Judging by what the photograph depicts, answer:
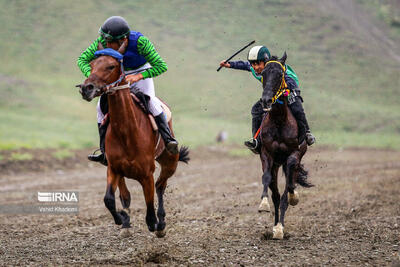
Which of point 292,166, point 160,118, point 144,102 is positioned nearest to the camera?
point 144,102

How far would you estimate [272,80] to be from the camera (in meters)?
10.3

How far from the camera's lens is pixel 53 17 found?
74.3 m

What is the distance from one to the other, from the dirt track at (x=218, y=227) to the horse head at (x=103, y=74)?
273cm

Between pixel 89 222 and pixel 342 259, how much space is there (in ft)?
21.8

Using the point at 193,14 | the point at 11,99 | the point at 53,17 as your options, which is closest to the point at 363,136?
the point at 11,99

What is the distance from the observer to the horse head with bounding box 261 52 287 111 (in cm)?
997

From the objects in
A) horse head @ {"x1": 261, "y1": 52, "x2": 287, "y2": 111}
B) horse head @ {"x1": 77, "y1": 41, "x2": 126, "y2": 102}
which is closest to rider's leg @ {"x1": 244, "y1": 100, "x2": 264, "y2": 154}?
horse head @ {"x1": 261, "y1": 52, "x2": 287, "y2": 111}

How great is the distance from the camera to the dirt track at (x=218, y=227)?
9.12 metres

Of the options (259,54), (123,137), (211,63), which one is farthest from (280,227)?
(211,63)

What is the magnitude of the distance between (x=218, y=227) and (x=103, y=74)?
5.18 metres

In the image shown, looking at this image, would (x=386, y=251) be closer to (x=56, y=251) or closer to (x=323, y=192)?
(x=56, y=251)

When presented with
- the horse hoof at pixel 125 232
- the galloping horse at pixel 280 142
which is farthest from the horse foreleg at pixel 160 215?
the galloping horse at pixel 280 142

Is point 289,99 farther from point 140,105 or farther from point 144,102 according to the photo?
point 140,105

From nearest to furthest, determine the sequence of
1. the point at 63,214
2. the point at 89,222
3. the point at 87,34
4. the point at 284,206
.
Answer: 1. the point at 284,206
2. the point at 89,222
3. the point at 63,214
4. the point at 87,34
